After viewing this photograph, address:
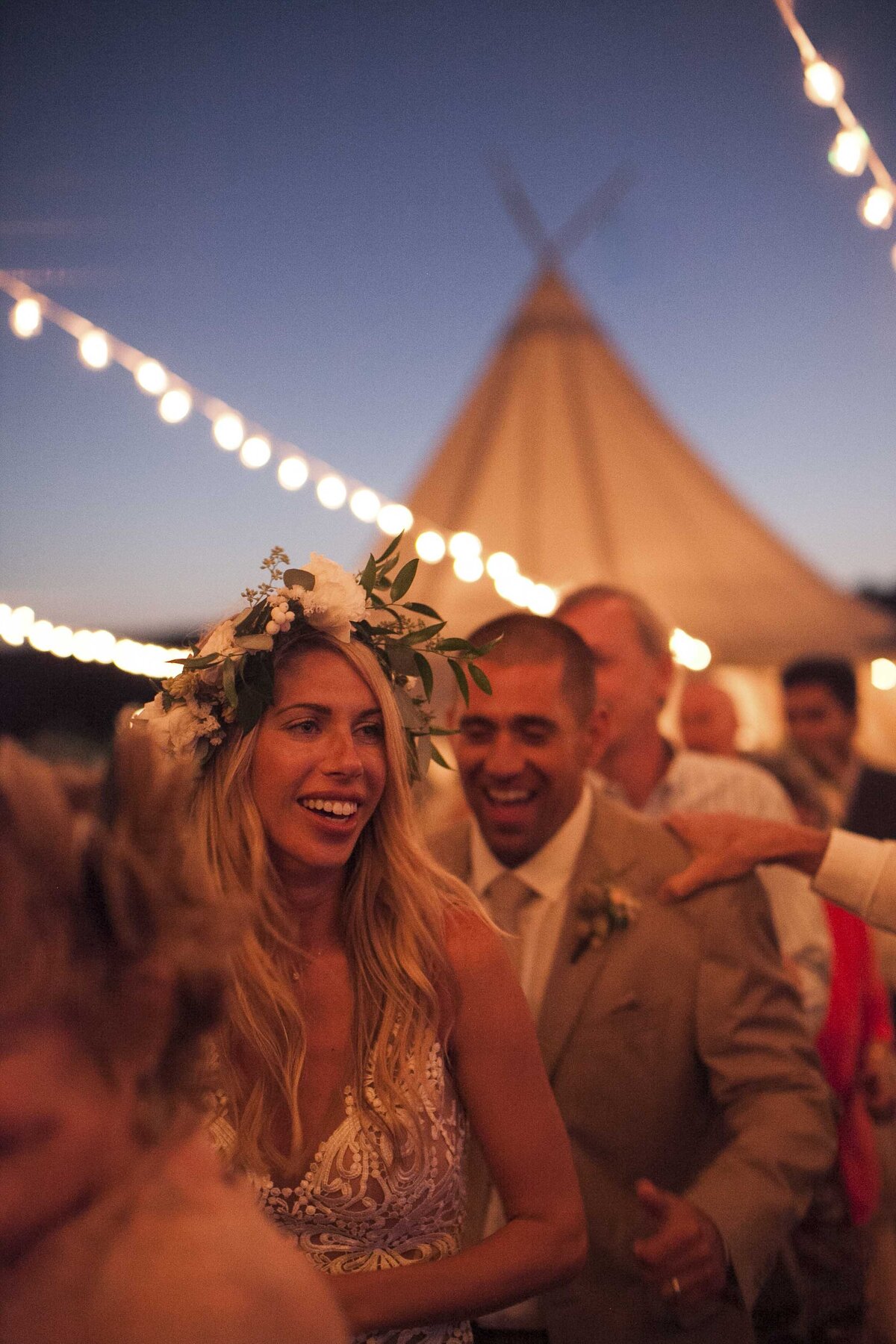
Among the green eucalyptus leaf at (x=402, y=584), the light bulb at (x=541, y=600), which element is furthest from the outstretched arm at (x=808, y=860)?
the light bulb at (x=541, y=600)

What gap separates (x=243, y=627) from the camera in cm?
193

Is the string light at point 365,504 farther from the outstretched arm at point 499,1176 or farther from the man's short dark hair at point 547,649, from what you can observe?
the outstretched arm at point 499,1176

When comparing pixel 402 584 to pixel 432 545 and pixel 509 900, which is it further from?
pixel 432 545

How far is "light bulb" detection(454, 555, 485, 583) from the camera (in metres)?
6.57

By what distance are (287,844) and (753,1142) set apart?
1063mm

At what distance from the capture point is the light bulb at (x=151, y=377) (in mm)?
4539

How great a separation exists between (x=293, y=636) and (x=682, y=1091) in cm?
119

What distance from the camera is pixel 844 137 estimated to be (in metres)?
3.60

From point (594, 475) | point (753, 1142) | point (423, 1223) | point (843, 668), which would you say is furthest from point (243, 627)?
point (594, 475)

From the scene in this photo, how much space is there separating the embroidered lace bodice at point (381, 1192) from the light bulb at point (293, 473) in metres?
4.11

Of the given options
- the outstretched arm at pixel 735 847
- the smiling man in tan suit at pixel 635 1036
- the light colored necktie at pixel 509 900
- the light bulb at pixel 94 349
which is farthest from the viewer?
the light bulb at pixel 94 349

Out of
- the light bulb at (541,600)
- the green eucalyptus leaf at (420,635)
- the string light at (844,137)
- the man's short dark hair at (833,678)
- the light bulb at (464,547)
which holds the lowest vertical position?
the green eucalyptus leaf at (420,635)

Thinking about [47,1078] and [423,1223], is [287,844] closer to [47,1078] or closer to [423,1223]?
[423,1223]

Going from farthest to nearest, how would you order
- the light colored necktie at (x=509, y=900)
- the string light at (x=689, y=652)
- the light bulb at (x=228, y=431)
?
1. the string light at (x=689, y=652)
2. the light bulb at (x=228, y=431)
3. the light colored necktie at (x=509, y=900)
